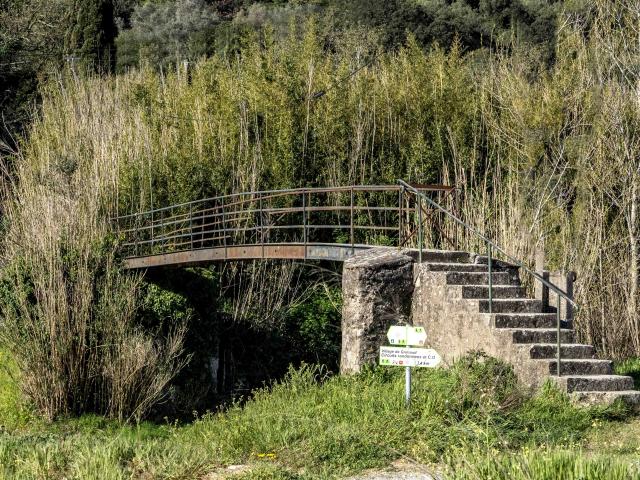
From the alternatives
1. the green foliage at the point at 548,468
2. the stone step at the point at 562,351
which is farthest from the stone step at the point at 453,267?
the green foliage at the point at 548,468

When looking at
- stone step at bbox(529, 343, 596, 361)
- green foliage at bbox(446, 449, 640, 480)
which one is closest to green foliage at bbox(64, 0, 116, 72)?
stone step at bbox(529, 343, 596, 361)

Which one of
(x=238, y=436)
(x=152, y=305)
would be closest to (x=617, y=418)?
(x=238, y=436)

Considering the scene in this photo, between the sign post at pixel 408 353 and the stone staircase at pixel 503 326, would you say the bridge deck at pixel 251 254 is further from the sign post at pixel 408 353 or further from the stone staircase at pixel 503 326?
the sign post at pixel 408 353

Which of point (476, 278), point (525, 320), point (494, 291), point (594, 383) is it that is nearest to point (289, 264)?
point (476, 278)

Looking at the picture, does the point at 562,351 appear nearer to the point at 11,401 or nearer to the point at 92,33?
the point at 11,401

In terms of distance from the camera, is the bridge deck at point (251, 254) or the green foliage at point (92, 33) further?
the green foliage at point (92, 33)

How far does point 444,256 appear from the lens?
1555 centimetres

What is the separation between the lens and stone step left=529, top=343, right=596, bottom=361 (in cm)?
1337

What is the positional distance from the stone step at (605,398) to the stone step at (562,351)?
693 mm

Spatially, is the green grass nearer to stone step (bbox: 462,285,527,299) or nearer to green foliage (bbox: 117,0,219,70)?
stone step (bbox: 462,285,527,299)

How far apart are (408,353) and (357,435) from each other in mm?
1506

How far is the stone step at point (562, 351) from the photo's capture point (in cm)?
1337

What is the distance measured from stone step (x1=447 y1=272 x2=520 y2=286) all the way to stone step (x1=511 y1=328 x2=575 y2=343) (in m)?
1.29

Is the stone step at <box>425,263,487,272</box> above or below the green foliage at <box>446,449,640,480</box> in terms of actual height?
above
